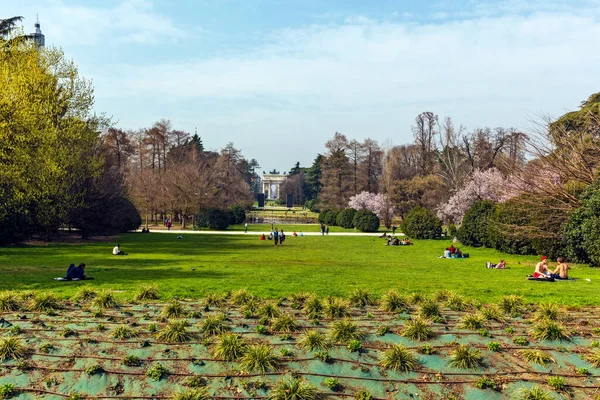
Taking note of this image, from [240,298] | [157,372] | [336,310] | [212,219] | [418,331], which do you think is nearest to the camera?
[157,372]

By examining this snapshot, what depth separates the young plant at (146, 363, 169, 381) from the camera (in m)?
7.09

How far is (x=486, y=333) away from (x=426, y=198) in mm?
49288

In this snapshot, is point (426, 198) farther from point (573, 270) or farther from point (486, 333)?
point (486, 333)

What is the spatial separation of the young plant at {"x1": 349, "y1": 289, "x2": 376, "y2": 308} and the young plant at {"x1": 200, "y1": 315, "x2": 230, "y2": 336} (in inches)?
123

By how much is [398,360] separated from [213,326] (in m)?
3.06

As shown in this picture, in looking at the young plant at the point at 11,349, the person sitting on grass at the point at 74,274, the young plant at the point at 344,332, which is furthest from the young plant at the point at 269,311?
the person sitting on grass at the point at 74,274

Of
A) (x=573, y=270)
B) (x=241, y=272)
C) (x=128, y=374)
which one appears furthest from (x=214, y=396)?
(x=573, y=270)

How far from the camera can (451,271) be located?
62.6 feet

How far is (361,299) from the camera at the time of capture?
1076cm

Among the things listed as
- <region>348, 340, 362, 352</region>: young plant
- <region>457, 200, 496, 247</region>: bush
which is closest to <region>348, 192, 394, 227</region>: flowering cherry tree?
<region>457, 200, 496, 247</region>: bush

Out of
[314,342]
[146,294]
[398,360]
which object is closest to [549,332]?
[398,360]

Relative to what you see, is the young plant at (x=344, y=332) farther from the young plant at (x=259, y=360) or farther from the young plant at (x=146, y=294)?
the young plant at (x=146, y=294)

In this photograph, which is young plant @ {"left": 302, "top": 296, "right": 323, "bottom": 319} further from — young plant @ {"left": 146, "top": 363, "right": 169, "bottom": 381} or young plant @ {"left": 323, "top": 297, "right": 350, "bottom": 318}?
young plant @ {"left": 146, "top": 363, "right": 169, "bottom": 381}

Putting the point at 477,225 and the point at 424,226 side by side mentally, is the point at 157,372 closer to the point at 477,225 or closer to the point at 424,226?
the point at 477,225
